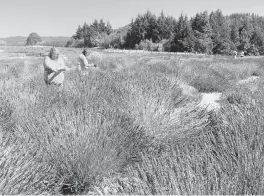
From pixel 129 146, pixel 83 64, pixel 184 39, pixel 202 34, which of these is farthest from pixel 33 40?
pixel 129 146

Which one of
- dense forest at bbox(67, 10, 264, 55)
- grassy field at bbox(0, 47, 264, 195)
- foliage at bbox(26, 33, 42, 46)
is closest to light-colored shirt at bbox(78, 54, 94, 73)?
grassy field at bbox(0, 47, 264, 195)

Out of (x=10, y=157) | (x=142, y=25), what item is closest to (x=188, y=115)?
(x=10, y=157)

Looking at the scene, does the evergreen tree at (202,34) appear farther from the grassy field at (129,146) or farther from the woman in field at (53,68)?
the grassy field at (129,146)

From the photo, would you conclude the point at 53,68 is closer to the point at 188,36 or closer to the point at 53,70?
the point at 53,70

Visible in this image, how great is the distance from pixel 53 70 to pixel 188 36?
161 feet

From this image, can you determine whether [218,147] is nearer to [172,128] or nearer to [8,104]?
[172,128]

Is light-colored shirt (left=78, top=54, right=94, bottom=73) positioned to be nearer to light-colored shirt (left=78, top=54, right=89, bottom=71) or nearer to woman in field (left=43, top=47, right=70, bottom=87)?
light-colored shirt (left=78, top=54, right=89, bottom=71)

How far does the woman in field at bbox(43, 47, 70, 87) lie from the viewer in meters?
5.32

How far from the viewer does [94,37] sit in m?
94.1

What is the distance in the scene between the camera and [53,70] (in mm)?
5328

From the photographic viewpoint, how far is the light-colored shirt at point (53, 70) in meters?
5.31

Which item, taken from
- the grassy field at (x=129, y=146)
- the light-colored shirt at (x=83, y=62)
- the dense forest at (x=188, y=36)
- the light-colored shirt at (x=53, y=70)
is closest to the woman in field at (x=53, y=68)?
the light-colored shirt at (x=53, y=70)

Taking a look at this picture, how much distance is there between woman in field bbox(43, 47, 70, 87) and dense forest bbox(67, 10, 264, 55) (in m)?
47.2

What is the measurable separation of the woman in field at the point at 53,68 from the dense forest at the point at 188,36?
4724cm
